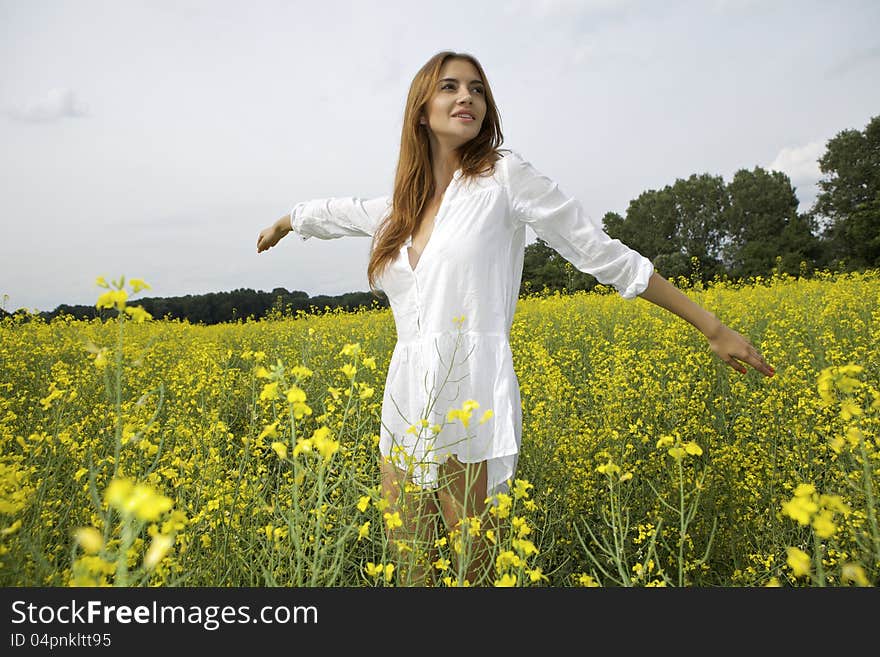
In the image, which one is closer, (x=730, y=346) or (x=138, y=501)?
(x=138, y=501)

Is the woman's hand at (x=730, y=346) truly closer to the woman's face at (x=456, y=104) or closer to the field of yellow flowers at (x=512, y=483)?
the field of yellow flowers at (x=512, y=483)

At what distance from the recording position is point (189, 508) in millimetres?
1842

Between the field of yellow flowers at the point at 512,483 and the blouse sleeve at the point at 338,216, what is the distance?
1.87ft

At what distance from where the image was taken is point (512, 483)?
71.7 inches

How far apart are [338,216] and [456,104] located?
0.63 meters

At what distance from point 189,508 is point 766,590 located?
1513 mm

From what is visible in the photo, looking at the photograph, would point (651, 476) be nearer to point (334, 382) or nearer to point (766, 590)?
point (766, 590)

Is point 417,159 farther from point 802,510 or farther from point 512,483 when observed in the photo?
point 802,510

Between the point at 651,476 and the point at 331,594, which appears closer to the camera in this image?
the point at 331,594

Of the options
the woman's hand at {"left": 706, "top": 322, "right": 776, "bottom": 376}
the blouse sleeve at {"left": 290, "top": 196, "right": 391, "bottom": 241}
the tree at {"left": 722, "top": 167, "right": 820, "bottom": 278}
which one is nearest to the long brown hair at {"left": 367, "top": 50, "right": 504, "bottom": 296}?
the blouse sleeve at {"left": 290, "top": 196, "right": 391, "bottom": 241}

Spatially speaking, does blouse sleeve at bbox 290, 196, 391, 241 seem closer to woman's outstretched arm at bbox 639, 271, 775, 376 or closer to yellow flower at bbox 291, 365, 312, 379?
woman's outstretched arm at bbox 639, 271, 775, 376

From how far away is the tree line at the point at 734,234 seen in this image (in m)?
9.73

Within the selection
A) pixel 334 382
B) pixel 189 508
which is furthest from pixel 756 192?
pixel 189 508

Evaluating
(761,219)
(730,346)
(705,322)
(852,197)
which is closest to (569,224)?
(705,322)
